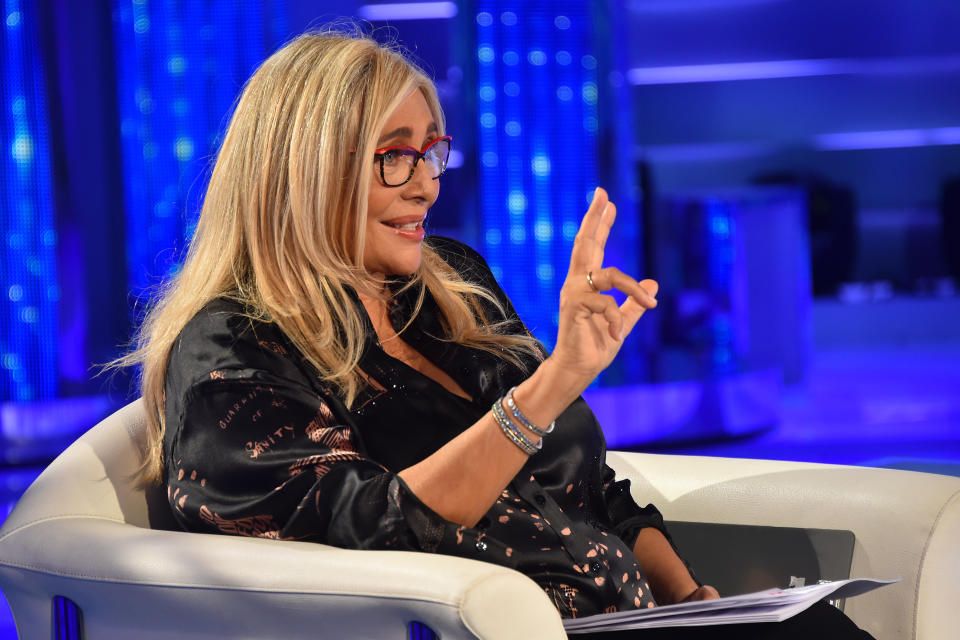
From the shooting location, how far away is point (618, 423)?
4.73m

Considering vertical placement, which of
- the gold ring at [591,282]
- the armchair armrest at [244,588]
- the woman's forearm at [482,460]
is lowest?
the armchair armrest at [244,588]

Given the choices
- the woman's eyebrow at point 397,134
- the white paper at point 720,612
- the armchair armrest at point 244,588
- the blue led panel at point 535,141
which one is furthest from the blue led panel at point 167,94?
the white paper at point 720,612

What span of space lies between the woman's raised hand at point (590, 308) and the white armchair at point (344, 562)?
9.5 inches

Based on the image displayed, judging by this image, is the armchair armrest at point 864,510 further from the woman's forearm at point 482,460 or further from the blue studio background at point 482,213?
the blue studio background at point 482,213

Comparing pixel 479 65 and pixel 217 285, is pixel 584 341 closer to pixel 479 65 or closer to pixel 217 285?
pixel 217 285

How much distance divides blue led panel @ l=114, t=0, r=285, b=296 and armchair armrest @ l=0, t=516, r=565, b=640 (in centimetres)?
408

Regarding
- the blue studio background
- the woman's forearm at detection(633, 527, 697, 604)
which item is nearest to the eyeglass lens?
the woman's forearm at detection(633, 527, 697, 604)

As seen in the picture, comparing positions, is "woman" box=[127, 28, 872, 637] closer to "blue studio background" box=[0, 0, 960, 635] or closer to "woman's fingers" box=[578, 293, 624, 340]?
"woman's fingers" box=[578, 293, 624, 340]

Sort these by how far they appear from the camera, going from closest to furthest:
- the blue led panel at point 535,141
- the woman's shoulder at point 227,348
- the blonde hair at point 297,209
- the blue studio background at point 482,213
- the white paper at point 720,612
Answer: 1. the white paper at point 720,612
2. the woman's shoulder at point 227,348
3. the blonde hair at point 297,209
4. the blue studio background at point 482,213
5. the blue led panel at point 535,141

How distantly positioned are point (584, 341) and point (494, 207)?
4140 millimetres

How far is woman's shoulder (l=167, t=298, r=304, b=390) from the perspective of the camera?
114cm

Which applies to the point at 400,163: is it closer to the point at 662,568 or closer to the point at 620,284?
the point at 620,284

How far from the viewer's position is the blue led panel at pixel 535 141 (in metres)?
5.06

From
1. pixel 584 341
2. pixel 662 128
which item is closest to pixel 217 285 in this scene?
pixel 584 341
